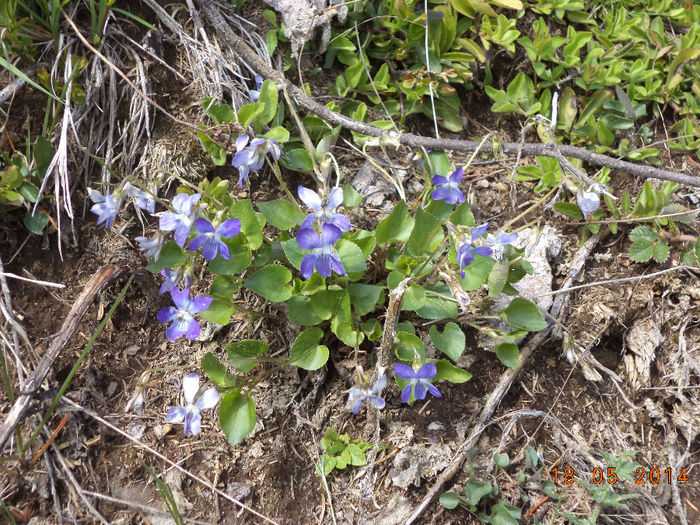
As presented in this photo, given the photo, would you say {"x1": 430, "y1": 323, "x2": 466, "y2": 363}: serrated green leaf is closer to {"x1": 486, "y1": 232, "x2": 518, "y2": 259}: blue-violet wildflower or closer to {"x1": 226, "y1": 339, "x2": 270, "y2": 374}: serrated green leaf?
{"x1": 486, "y1": 232, "x2": 518, "y2": 259}: blue-violet wildflower

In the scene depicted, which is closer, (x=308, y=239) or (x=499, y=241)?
(x=308, y=239)

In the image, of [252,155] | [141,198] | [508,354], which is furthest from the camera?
[508,354]

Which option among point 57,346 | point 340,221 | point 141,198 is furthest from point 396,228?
point 57,346

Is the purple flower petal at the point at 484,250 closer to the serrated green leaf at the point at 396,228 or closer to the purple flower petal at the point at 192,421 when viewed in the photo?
the serrated green leaf at the point at 396,228

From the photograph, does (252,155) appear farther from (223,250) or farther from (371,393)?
(371,393)

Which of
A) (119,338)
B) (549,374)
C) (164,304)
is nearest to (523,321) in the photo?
(549,374)

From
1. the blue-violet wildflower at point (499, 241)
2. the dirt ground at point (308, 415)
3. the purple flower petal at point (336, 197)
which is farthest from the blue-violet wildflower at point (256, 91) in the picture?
the blue-violet wildflower at point (499, 241)

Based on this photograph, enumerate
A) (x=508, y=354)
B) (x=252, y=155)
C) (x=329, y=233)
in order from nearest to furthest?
(x=329, y=233) → (x=252, y=155) → (x=508, y=354)
